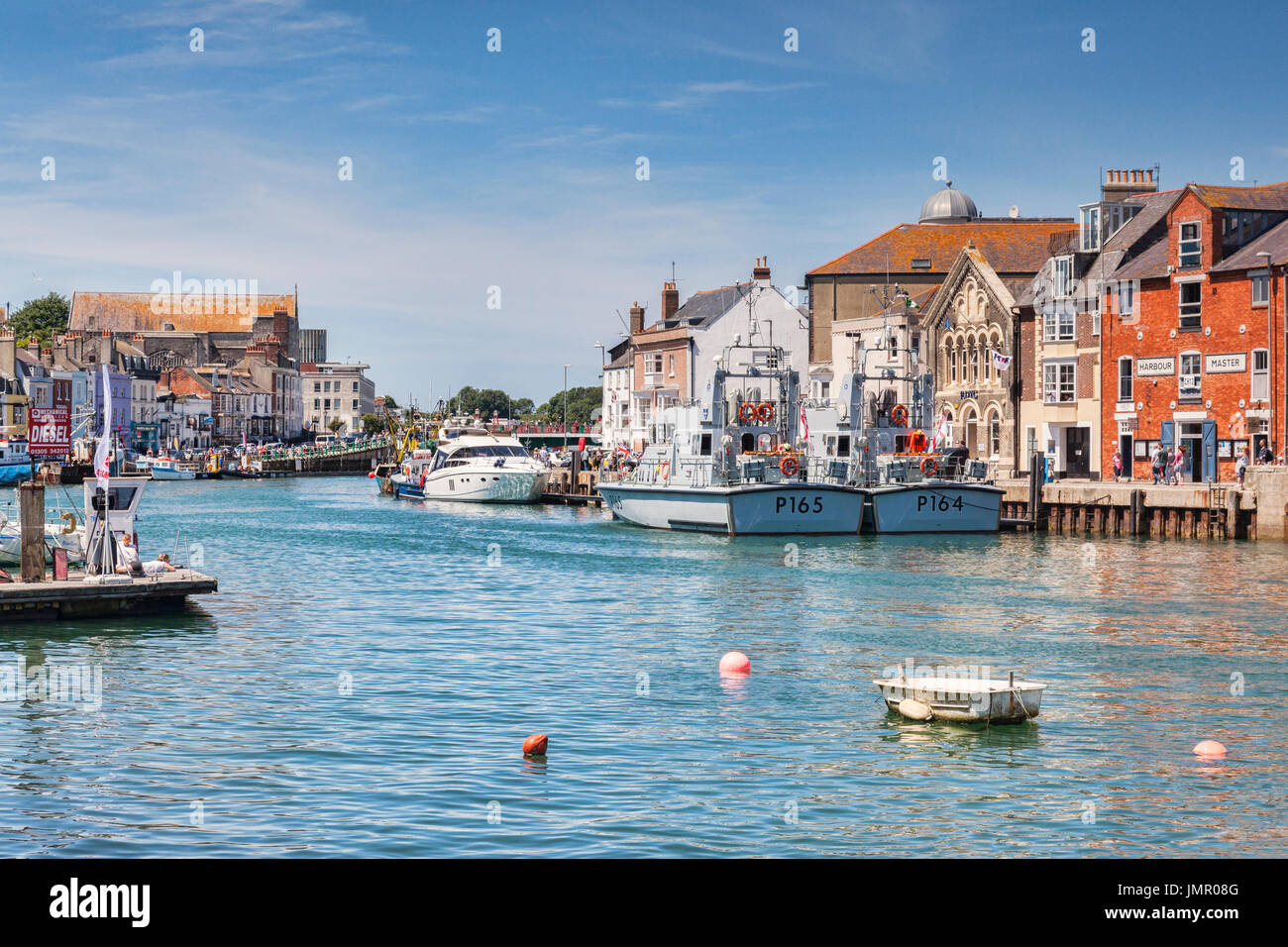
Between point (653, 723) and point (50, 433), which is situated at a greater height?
point (50, 433)

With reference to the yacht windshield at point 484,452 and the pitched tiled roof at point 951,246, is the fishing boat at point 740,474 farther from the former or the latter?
the pitched tiled roof at point 951,246

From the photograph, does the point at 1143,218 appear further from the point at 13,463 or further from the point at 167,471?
the point at 167,471

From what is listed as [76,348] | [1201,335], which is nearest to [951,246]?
[1201,335]

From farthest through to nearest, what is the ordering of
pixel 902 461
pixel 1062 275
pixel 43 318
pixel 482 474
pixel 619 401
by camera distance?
1. pixel 43 318
2. pixel 619 401
3. pixel 482 474
4. pixel 1062 275
5. pixel 902 461

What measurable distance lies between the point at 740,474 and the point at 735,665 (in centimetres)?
3057

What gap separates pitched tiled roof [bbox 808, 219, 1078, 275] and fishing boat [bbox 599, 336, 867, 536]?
87.6ft

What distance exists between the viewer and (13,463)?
95812 mm

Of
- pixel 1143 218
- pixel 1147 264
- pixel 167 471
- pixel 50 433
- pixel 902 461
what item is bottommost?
pixel 167 471

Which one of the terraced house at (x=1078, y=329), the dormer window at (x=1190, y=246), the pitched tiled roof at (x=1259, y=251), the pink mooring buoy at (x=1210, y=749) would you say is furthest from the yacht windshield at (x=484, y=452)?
the pink mooring buoy at (x=1210, y=749)

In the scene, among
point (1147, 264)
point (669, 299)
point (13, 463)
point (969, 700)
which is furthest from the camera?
point (669, 299)

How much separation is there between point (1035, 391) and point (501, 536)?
2831 cm

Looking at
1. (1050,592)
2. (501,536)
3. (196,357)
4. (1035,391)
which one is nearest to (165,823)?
(1050,592)

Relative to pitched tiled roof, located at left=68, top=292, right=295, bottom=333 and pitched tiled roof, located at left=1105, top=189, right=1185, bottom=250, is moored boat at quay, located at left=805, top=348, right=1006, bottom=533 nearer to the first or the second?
pitched tiled roof, located at left=1105, top=189, right=1185, bottom=250
